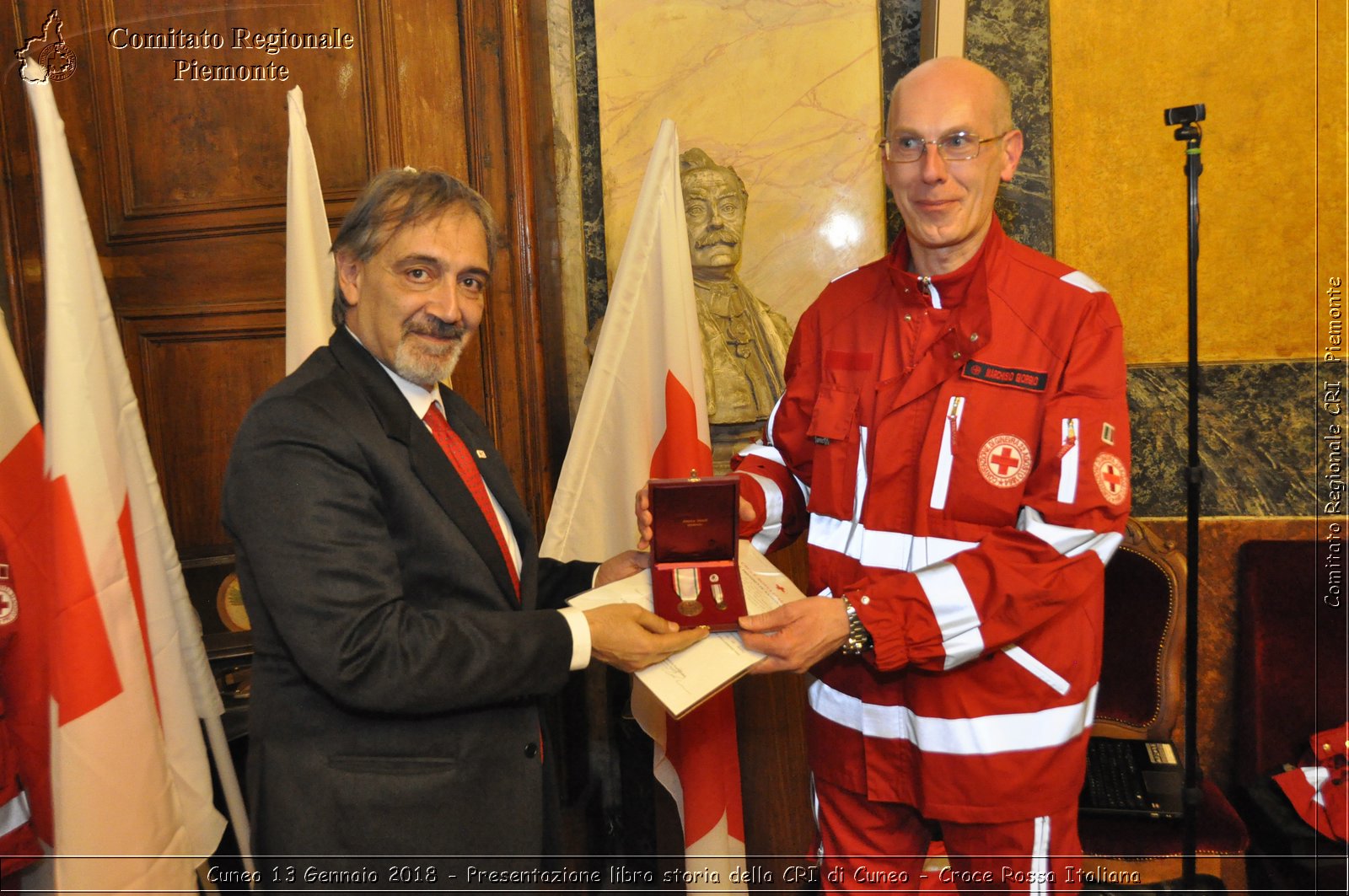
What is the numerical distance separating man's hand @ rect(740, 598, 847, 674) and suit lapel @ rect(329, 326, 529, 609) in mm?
513

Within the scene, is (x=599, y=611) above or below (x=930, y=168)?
Answer: below

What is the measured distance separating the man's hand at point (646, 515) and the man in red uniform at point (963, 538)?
0.68 feet

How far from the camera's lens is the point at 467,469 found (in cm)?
195

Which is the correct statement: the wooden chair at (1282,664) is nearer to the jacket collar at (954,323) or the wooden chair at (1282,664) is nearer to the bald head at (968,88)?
the jacket collar at (954,323)

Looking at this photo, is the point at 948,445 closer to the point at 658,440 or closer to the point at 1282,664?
the point at 658,440

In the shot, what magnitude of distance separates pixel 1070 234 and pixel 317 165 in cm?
250

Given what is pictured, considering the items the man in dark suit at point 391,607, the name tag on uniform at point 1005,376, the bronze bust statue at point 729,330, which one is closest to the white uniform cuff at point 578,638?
the man in dark suit at point 391,607

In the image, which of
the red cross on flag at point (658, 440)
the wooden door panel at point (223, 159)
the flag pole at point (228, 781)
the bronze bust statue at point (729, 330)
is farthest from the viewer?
the bronze bust statue at point (729, 330)

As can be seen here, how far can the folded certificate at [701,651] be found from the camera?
184 cm

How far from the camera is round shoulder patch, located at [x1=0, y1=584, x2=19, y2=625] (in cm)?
217

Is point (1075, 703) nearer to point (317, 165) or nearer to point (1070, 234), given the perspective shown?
point (1070, 234)

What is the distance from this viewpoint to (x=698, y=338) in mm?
2760

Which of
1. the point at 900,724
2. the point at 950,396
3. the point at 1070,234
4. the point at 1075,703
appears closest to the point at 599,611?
the point at 900,724

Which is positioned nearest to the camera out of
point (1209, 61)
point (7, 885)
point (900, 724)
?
point (900, 724)
